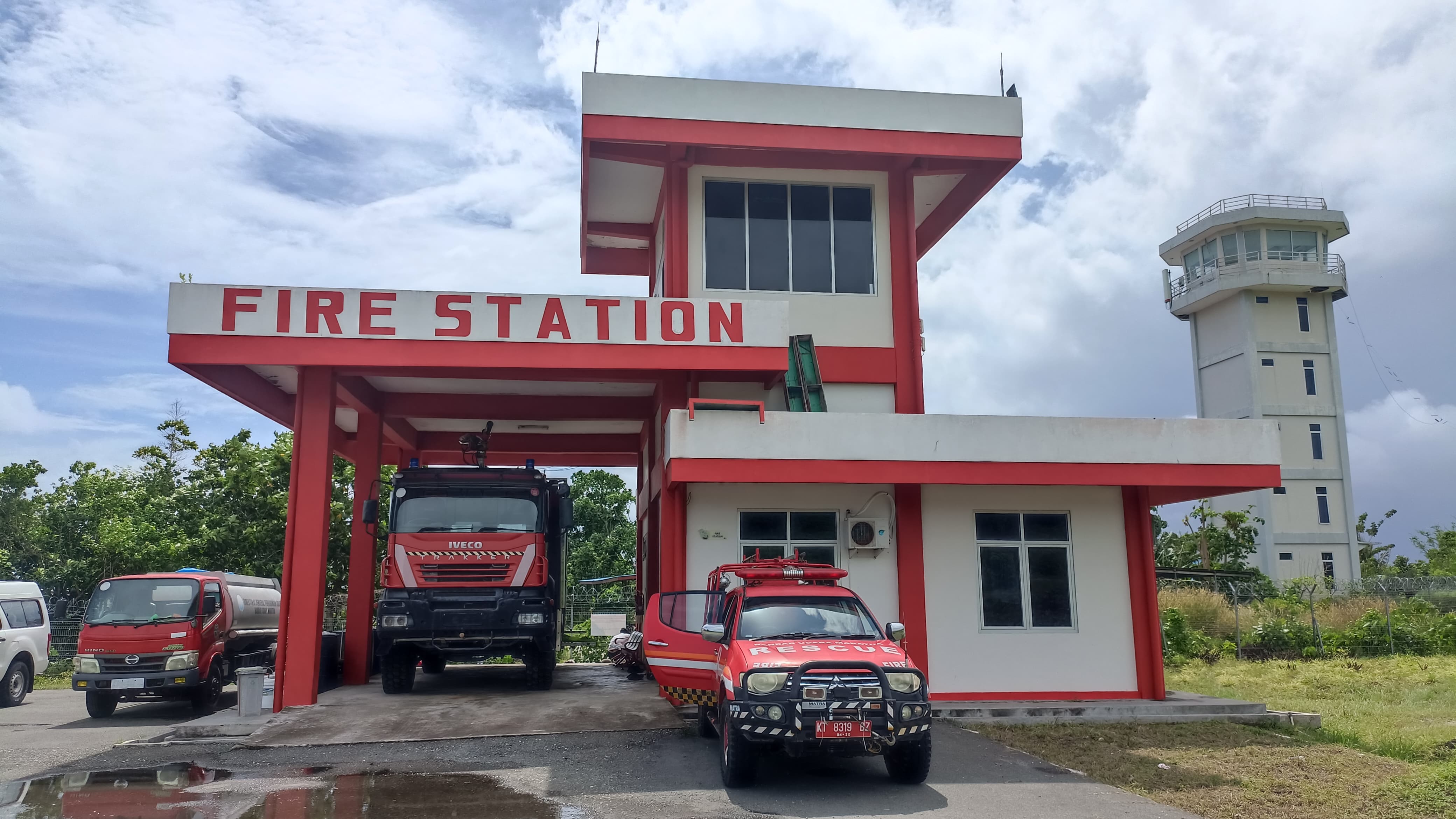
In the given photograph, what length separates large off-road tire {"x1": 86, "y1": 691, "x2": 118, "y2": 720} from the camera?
597 inches

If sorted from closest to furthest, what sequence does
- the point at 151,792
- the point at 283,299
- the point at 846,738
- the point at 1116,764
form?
the point at 846,738
the point at 151,792
the point at 1116,764
the point at 283,299

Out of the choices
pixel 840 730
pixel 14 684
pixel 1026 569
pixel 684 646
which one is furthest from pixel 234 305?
pixel 1026 569

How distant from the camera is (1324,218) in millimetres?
48625

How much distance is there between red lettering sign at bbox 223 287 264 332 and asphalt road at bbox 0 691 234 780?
5.01 m

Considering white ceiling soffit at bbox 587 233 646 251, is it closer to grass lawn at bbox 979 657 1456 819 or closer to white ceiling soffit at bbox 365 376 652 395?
white ceiling soffit at bbox 365 376 652 395

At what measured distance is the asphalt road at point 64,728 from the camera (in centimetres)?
1081

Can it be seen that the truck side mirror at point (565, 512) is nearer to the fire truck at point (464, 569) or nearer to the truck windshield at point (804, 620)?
the fire truck at point (464, 569)

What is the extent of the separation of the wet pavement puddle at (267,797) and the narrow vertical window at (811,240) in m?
9.50

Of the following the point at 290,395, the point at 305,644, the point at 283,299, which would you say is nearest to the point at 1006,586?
the point at 305,644

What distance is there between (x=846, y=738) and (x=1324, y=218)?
5013 centimetres

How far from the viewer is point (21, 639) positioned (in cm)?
1753

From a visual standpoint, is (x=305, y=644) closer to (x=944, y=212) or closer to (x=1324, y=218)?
(x=944, y=212)

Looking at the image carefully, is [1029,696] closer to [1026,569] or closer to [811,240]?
[1026,569]

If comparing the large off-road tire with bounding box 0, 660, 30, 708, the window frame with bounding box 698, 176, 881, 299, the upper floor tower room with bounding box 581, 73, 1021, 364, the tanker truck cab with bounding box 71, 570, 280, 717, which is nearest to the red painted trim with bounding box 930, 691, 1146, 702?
the upper floor tower room with bounding box 581, 73, 1021, 364
